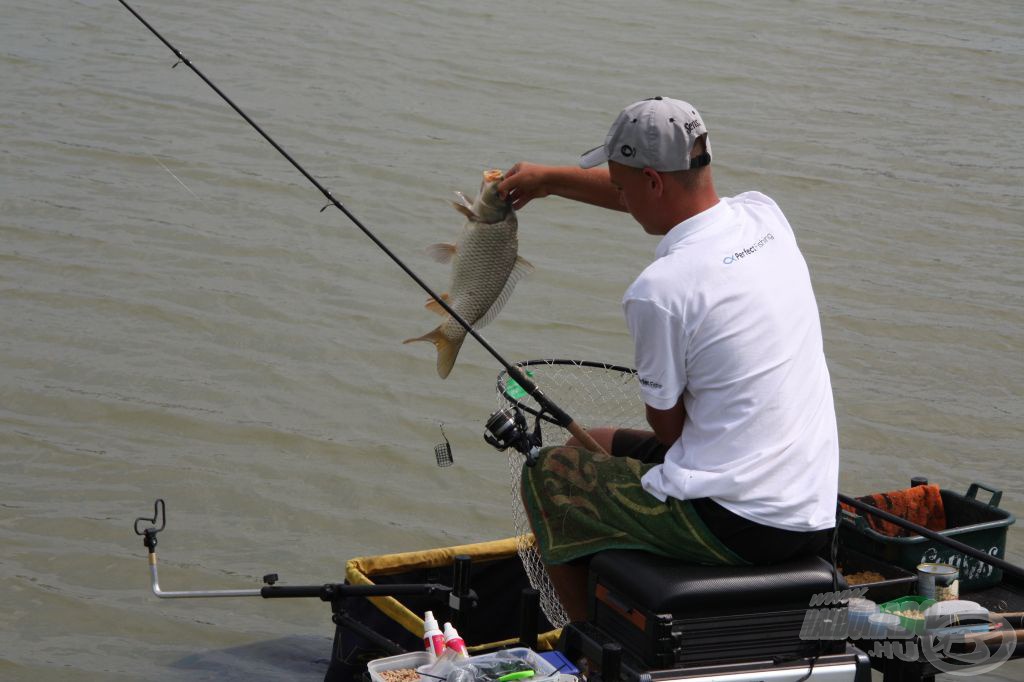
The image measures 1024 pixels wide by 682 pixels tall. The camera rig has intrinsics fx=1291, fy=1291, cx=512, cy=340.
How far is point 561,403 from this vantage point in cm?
367

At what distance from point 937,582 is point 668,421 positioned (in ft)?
3.52

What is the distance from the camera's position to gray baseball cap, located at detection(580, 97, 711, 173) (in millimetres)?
2625

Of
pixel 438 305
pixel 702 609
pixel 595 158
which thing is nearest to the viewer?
pixel 702 609

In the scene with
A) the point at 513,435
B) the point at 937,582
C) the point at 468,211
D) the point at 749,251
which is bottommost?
the point at 937,582

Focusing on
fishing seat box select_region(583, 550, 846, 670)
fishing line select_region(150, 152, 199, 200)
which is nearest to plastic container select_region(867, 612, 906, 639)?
fishing seat box select_region(583, 550, 846, 670)

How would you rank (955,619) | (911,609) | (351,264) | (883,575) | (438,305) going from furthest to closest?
(351,264), (883,575), (438,305), (911,609), (955,619)

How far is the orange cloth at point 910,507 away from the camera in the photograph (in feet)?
12.2

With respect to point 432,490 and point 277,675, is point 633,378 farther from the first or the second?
point 432,490

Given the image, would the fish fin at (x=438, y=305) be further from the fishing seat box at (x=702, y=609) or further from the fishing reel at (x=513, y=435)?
the fishing seat box at (x=702, y=609)

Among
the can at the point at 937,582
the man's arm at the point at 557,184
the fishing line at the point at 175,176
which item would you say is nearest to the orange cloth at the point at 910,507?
the can at the point at 937,582

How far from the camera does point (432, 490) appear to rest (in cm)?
491

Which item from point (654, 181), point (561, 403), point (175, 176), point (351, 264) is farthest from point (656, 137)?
point (175, 176)

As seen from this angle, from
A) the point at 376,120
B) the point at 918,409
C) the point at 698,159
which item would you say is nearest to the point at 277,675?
the point at 698,159

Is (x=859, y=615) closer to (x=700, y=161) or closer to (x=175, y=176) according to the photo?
(x=700, y=161)
